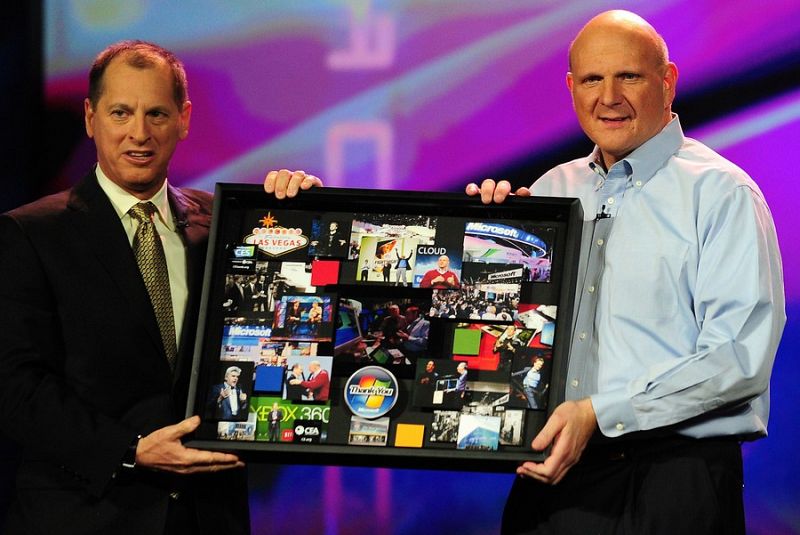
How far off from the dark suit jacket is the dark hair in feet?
1.08

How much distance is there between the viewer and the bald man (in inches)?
83.2

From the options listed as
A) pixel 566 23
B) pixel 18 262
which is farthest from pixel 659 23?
pixel 18 262

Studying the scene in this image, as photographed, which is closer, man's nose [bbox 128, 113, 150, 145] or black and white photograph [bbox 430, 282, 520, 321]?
black and white photograph [bbox 430, 282, 520, 321]

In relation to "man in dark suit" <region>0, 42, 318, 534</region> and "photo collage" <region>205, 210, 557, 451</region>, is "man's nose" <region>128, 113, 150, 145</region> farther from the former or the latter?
"photo collage" <region>205, 210, 557, 451</region>

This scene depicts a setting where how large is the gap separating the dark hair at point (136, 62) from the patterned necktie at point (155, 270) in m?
0.28

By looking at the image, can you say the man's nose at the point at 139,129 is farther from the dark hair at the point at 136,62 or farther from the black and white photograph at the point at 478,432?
the black and white photograph at the point at 478,432

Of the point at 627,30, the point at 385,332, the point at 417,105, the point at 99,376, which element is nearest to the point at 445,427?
the point at 385,332

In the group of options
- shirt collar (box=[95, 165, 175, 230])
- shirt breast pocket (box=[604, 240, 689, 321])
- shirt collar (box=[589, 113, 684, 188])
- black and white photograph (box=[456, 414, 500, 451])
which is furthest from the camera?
shirt collar (box=[95, 165, 175, 230])

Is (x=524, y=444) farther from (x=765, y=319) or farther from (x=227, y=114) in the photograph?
(x=227, y=114)

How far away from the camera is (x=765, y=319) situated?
215 cm

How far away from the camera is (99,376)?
227cm

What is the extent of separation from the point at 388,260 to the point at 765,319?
2.51 ft

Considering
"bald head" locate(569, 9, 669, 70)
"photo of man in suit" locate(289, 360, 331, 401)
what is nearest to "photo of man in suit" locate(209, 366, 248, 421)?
"photo of man in suit" locate(289, 360, 331, 401)

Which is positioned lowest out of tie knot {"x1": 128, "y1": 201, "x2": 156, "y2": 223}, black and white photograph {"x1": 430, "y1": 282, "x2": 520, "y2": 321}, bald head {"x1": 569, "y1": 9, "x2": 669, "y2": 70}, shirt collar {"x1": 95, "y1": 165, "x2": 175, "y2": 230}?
black and white photograph {"x1": 430, "y1": 282, "x2": 520, "y2": 321}
